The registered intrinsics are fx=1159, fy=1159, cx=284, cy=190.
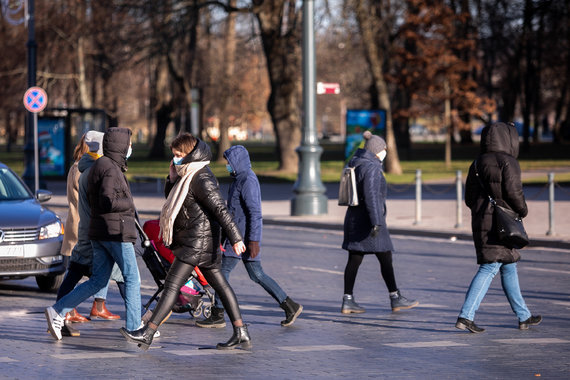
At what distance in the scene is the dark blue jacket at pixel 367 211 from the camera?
10.3 m

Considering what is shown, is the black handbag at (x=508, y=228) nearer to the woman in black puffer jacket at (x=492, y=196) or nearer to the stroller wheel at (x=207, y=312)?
the woman in black puffer jacket at (x=492, y=196)

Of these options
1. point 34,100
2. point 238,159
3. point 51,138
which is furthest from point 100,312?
point 51,138

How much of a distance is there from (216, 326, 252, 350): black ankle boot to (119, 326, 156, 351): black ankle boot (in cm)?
55

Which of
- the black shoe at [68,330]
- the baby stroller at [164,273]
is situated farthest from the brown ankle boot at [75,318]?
the black shoe at [68,330]

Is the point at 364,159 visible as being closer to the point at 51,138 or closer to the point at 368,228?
the point at 368,228

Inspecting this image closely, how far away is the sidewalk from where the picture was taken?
18.4 metres

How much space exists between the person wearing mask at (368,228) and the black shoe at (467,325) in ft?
4.31

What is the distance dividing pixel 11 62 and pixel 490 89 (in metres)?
26.4

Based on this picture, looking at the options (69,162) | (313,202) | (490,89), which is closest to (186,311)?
(313,202)

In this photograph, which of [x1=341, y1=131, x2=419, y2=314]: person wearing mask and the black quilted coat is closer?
the black quilted coat

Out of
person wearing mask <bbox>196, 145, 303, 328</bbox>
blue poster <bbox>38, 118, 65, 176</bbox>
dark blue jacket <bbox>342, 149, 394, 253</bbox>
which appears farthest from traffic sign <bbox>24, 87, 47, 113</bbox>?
person wearing mask <bbox>196, 145, 303, 328</bbox>

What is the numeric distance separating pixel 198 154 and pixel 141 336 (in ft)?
4.49

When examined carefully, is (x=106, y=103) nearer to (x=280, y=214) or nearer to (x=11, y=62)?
(x=11, y=62)

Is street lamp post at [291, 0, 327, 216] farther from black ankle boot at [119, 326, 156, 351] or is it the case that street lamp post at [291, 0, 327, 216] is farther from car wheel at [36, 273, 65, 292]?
black ankle boot at [119, 326, 156, 351]
